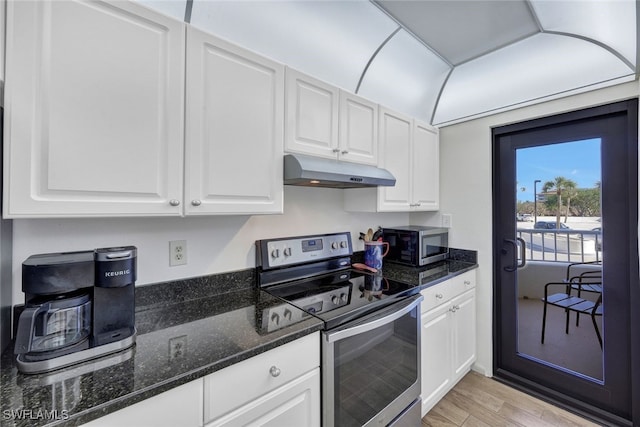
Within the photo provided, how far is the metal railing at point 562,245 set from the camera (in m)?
1.80

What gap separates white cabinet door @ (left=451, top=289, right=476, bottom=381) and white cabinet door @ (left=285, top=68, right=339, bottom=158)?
149cm

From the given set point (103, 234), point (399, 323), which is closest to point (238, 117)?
point (103, 234)

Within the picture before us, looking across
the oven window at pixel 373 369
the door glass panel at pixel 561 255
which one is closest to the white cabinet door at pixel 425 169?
the door glass panel at pixel 561 255

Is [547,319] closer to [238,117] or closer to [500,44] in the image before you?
[500,44]

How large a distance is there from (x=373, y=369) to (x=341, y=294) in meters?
0.40

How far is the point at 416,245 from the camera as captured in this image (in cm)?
208

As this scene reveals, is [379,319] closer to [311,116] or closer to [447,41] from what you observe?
[311,116]

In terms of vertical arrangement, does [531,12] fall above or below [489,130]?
above

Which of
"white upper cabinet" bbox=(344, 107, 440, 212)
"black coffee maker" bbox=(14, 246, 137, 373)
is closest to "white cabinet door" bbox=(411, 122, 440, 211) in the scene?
"white upper cabinet" bbox=(344, 107, 440, 212)

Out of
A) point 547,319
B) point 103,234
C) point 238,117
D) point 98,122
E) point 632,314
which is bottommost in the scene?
point 547,319

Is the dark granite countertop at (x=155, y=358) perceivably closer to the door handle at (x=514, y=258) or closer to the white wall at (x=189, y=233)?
the white wall at (x=189, y=233)

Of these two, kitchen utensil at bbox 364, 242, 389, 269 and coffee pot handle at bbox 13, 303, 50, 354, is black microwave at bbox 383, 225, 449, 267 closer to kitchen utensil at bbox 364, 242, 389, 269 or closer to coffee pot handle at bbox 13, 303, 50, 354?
kitchen utensil at bbox 364, 242, 389, 269

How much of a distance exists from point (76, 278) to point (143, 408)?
45 cm

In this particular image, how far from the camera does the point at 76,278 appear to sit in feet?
2.76
